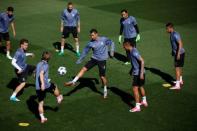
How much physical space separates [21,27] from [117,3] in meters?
10.1

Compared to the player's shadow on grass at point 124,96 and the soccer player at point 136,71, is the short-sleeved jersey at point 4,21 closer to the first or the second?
the player's shadow on grass at point 124,96

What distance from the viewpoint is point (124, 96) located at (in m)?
17.4

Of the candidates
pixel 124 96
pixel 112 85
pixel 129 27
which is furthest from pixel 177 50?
pixel 129 27

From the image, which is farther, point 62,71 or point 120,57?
point 120,57

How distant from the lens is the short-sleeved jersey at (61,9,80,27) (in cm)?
2309

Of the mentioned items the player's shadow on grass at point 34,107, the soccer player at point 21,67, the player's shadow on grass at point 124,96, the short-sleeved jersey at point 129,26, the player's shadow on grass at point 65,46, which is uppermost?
the short-sleeved jersey at point 129,26

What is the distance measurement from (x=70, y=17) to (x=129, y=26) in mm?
3531

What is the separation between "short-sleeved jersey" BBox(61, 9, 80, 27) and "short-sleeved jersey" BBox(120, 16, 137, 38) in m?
3.06

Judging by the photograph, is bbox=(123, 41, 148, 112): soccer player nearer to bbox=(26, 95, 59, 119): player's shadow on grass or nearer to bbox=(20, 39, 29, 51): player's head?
bbox=(26, 95, 59, 119): player's shadow on grass

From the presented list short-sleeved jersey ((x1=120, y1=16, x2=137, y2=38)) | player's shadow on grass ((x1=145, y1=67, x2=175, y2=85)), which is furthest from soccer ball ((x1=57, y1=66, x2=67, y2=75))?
player's shadow on grass ((x1=145, y1=67, x2=175, y2=85))

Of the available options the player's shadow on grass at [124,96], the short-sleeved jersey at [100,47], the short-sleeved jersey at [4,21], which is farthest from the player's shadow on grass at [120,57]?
the short-sleeved jersey at [4,21]

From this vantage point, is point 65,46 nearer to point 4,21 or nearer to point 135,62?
point 4,21

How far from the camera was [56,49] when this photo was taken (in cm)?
2405

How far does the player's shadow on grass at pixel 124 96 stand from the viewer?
55.2ft
